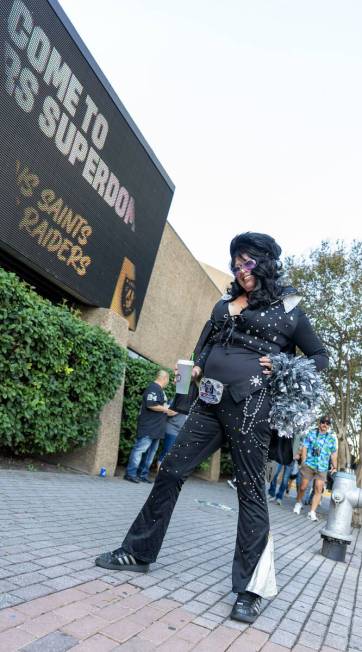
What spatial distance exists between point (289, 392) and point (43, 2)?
5.89 meters

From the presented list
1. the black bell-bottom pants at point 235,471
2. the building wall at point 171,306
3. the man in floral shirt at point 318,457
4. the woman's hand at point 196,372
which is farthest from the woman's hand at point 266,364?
the building wall at point 171,306

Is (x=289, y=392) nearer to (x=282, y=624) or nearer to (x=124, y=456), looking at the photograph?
(x=282, y=624)

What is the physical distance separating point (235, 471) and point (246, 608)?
0.71 metres

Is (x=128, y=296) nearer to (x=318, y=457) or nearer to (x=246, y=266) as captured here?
(x=318, y=457)

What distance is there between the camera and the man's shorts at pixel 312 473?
10234mm

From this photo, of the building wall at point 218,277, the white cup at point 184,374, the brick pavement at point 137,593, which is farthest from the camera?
the building wall at point 218,277

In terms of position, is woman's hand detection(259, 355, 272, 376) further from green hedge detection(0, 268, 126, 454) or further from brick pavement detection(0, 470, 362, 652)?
green hedge detection(0, 268, 126, 454)

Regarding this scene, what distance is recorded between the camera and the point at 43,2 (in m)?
6.58

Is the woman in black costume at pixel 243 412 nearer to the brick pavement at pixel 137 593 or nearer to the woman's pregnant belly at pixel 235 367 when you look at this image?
the woman's pregnant belly at pixel 235 367

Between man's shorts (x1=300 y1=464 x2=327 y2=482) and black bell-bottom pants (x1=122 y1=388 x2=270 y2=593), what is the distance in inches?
298

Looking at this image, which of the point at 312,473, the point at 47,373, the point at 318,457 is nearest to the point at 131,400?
the point at 47,373

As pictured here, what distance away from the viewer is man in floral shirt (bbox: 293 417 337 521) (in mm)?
10109

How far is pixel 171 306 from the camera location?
45.2 feet

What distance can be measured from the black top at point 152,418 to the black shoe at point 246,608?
232 inches
